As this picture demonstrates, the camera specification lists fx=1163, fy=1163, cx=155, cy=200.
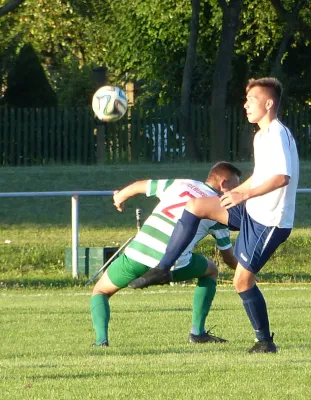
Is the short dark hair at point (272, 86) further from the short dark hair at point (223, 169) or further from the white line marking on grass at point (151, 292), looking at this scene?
the white line marking on grass at point (151, 292)

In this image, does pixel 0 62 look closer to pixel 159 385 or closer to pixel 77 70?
pixel 77 70

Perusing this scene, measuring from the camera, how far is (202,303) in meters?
9.42

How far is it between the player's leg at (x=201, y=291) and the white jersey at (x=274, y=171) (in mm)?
1493

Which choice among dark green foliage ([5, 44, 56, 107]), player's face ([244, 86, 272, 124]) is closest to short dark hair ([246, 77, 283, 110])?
player's face ([244, 86, 272, 124])

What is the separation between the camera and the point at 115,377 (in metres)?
7.04

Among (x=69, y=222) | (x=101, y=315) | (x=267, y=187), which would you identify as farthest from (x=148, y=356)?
(x=69, y=222)

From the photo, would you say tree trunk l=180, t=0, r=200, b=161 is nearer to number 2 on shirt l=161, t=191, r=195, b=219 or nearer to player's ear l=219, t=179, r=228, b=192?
player's ear l=219, t=179, r=228, b=192

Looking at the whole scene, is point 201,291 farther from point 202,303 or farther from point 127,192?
point 127,192

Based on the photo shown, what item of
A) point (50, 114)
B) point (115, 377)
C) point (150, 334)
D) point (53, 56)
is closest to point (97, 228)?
point (50, 114)

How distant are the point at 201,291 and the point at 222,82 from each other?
22088mm

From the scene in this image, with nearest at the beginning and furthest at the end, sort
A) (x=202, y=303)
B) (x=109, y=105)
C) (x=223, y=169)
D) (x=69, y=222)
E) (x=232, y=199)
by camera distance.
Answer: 1. (x=232, y=199)
2. (x=223, y=169)
3. (x=202, y=303)
4. (x=109, y=105)
5. (x=69, y=222)

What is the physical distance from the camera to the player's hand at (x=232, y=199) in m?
7.72

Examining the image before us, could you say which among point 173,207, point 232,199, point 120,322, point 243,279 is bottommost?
→ point 120,322

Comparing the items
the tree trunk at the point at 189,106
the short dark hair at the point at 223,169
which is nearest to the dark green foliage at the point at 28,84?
the tree trunk at the point at 189,106
